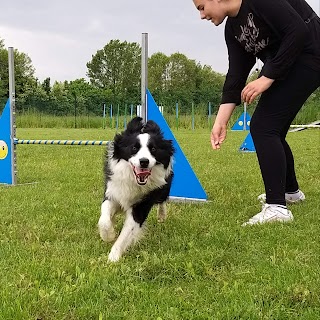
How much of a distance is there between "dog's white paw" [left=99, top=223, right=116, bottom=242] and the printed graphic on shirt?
184cm

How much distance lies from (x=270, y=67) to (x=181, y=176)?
1.71 meters

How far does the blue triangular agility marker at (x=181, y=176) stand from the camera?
16.1 feet

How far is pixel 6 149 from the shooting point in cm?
630

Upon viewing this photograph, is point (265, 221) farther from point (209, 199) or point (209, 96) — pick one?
point (209, 96)

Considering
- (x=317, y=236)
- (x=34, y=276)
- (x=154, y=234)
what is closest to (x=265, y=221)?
(x=317, y=236)

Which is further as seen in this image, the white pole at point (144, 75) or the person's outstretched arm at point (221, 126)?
the white pole at point (144, 75)

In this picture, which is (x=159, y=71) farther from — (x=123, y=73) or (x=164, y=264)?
(x=164, y=264)

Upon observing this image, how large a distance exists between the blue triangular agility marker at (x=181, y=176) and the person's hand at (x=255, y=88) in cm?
127

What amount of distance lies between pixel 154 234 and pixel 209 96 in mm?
28575

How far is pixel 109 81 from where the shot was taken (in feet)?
185

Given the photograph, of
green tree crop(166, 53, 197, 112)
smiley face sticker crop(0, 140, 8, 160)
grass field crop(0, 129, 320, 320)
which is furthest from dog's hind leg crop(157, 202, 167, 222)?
green tree crop(166, 53, 197, 112)

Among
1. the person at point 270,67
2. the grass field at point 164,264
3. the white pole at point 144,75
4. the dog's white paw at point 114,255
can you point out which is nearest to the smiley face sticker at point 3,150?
the grass field at point 164,264

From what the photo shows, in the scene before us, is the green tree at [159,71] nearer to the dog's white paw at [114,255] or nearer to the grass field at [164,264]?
the grass field at [164,264]

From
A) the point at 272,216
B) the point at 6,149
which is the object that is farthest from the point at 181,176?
the point at 6,149
